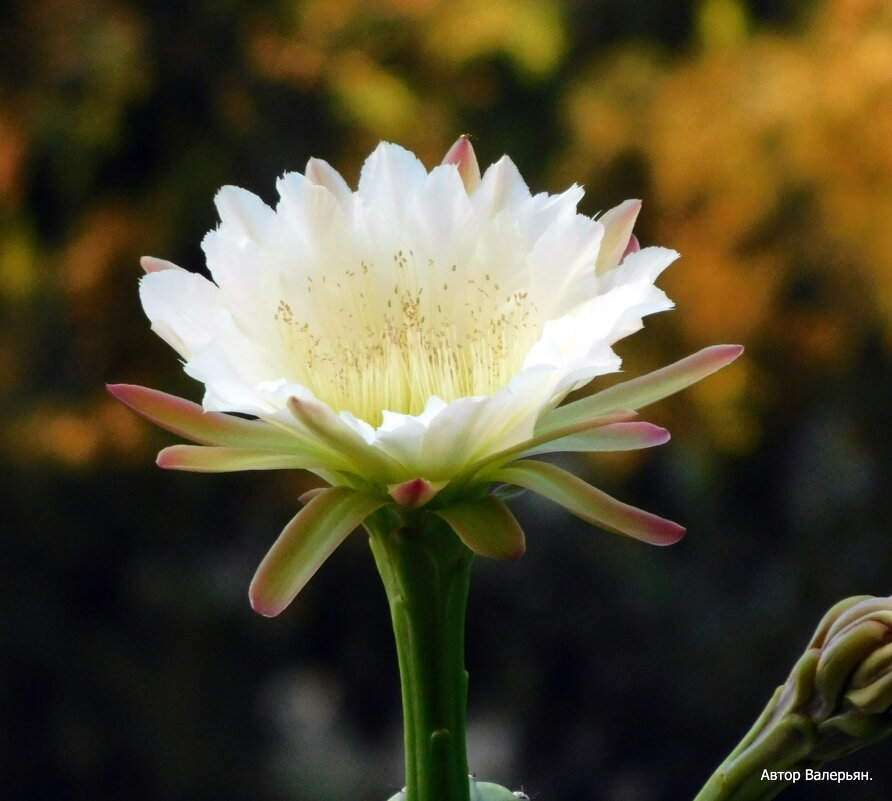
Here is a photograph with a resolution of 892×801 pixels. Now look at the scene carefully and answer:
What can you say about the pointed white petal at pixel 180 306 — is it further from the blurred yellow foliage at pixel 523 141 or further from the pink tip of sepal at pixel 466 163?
the blurred yellow foliage at pixel 523 141

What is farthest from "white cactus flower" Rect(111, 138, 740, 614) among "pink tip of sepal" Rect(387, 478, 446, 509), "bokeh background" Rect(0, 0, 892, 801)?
"bokeh background" Rect(0, 0, 892, 801)

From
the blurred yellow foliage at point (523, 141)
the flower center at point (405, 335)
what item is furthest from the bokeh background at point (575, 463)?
the flower center at point (405, 335)

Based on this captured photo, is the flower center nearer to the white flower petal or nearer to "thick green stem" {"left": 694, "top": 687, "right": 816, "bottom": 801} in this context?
the white flower petal

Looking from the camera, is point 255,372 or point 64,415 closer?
point 255,372

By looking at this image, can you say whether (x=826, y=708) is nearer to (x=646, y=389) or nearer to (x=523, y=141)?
(x=646, y=389)

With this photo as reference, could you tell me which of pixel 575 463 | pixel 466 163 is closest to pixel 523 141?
pixel 575 463

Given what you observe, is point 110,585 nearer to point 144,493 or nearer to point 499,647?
point 144,493

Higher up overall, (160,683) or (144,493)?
(144,493)

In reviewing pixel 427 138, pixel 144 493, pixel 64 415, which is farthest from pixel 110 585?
pixel 427 138
